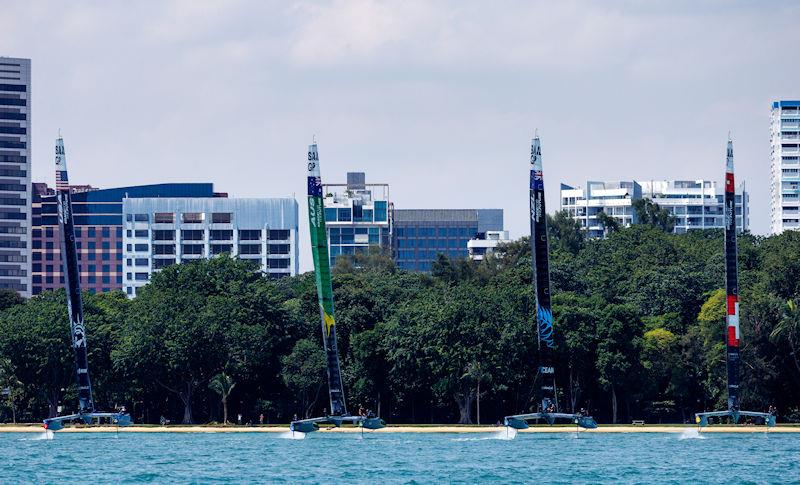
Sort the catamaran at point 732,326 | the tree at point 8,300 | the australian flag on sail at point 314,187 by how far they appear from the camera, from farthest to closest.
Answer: the tree at point 8,300 → the catamaran at point 732,326 → the australian flag on sail at point 314,187

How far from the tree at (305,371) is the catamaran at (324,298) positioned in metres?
17.5

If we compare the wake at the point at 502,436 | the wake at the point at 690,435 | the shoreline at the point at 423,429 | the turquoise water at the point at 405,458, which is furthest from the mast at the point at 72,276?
the wake at the point at 690,435

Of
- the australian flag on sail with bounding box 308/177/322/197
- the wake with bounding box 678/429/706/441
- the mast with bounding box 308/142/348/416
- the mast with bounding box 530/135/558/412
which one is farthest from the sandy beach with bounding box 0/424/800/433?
the australian flag on sail with bounding box 308/177/322/197

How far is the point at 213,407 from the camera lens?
12788cm

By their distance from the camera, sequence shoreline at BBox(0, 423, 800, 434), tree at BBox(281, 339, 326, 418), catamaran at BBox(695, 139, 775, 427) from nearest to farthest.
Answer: catamaran at BBox(695, 139, 775, 427)
shoreline at BBox(0, 423, 800, 434)
tree at BBox(281, 339, 326, 418)

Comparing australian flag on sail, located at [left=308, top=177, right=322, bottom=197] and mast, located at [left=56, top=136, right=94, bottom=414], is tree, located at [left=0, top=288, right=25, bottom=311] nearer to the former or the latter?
mast, located at [left=56, top=136, right=94, bottom=414]

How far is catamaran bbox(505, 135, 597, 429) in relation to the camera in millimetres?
96062

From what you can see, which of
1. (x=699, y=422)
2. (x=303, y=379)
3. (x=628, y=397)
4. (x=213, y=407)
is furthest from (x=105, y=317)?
(x=699, y=422)

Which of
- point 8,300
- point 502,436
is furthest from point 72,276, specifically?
point 8,300

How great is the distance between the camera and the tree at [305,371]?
123 meters

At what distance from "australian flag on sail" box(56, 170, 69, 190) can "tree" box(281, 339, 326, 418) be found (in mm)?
25057

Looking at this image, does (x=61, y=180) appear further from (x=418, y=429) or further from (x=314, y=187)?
(x=418, y=429)

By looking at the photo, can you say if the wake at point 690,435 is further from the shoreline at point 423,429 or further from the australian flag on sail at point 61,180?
the australian flag on sail at point 61,180

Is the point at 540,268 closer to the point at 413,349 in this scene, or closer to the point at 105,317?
the point at 413,349
